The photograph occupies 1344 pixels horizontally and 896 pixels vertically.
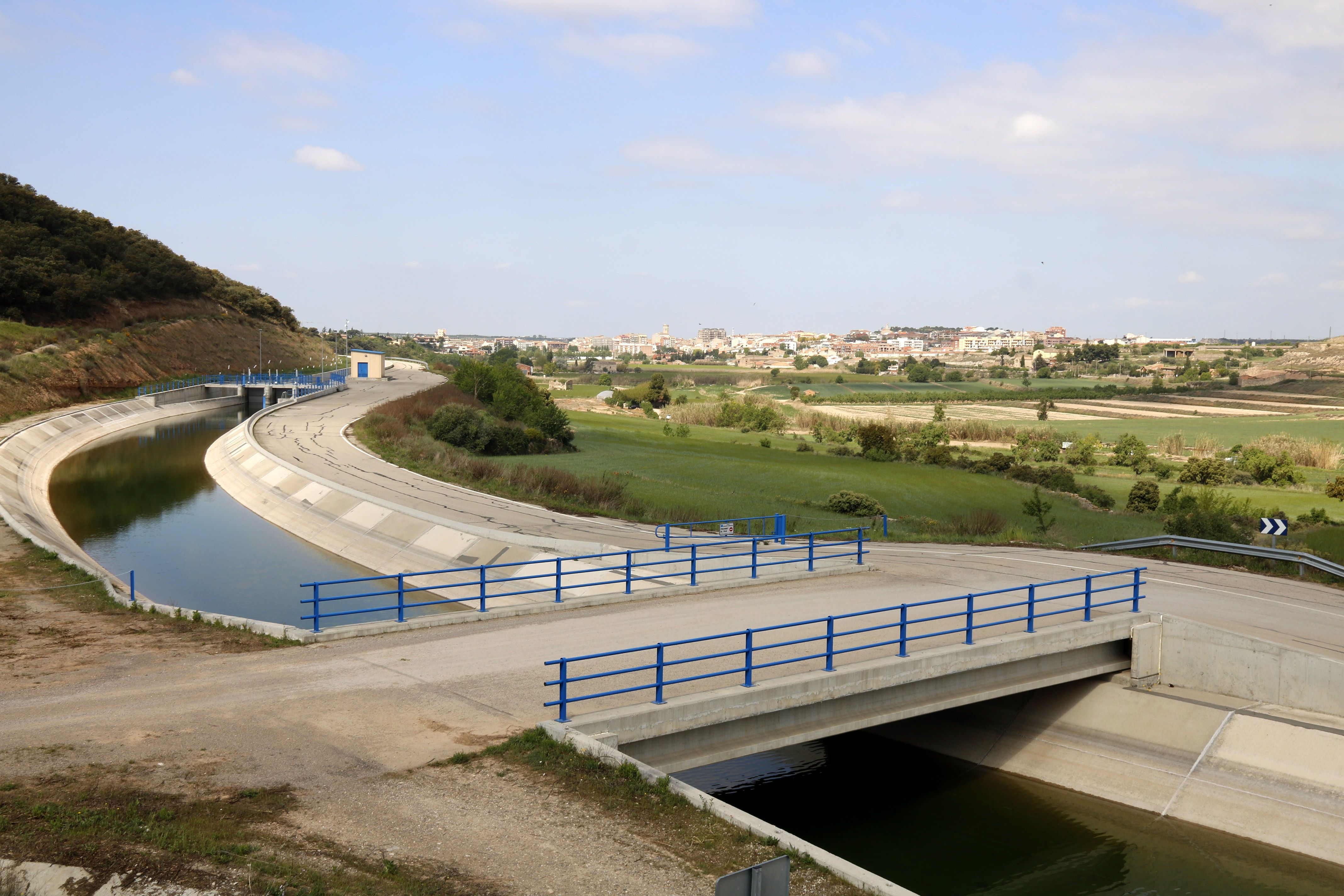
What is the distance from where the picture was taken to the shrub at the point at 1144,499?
156 ft

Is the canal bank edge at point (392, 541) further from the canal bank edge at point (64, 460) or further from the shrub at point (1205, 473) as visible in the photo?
the shrub at point (1205, 473)

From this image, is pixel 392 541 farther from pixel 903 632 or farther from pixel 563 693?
pixel 563 693

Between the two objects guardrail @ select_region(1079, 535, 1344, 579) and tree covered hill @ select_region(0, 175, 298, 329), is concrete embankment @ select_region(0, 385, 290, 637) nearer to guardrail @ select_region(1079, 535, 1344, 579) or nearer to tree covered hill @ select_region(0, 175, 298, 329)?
tree covered hill @ select_region(0, 175, 298, 329)

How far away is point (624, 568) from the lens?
21.9 metres

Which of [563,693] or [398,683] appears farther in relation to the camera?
[398,683]

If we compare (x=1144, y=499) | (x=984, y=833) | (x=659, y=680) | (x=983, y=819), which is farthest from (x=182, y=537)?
(x=1144, y=499)

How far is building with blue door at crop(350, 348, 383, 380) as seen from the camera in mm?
113125

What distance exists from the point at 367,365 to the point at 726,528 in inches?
3616

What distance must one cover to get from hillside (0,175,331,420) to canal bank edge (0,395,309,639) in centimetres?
277

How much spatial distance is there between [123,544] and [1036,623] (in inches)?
1289

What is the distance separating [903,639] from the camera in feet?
51.0

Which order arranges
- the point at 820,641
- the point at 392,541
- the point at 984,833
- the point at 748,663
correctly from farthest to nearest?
the point at 392,541 < the point at 984,833 < the point at 820,641 < the point at 748,663

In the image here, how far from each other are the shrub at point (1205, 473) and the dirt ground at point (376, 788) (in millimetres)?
56467

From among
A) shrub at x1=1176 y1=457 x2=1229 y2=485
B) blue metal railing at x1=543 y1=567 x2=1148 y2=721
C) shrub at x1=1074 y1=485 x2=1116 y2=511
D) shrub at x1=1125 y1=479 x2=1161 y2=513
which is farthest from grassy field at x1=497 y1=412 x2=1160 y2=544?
blue metal railing at x1=543 y1=567 x2=1148 y2=721
